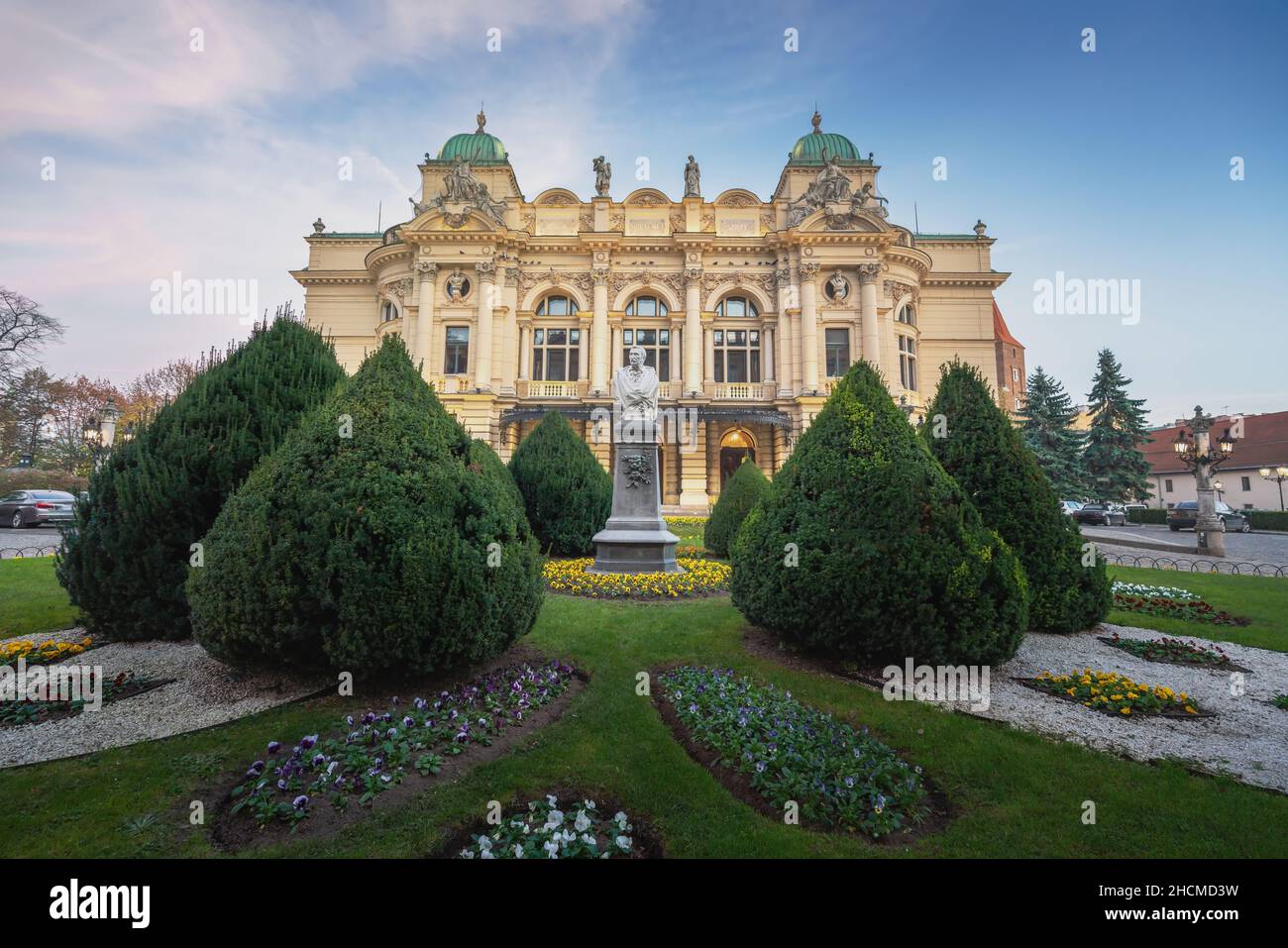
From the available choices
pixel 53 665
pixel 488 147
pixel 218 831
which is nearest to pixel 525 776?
pixel 218 831

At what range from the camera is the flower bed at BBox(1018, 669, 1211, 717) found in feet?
16.9

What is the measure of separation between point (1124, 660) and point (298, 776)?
8694 mm

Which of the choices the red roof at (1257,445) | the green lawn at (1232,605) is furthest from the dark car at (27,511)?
the red roof at (1257,445)

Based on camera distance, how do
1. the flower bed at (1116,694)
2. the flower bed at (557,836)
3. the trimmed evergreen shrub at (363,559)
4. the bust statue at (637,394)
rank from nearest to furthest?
the flower bed at (557,836) < the trimmed evergreen shrub at (363,559) < the flower bed at (1116,694) < the bust statue at (637,394)

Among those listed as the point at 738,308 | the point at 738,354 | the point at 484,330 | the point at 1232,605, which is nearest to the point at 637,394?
the point at 1232,605

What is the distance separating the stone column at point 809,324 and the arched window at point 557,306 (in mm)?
13564

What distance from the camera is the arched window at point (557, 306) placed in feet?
112

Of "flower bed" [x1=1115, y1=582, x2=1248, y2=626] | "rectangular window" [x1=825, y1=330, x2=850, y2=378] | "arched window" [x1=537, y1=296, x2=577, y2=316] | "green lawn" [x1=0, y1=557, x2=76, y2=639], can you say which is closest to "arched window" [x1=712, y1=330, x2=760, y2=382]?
"rectangular window" [x1=825, y1=330, x2=850, y2=378]

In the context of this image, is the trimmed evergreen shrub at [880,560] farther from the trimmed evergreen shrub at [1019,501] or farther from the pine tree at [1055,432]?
the pine tree at [1055,432]

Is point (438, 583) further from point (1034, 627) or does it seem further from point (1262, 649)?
point (1262, 649)

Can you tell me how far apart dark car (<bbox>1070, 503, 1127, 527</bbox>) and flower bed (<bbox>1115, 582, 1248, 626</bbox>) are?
83.5 feet

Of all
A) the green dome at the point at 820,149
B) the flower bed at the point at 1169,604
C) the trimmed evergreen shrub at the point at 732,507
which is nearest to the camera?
the flower bed at the point at 1169,604

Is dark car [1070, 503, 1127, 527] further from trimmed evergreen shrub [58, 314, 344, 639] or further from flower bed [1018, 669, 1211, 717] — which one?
trimmed evergreen shrub [58, 314, 344, 639]

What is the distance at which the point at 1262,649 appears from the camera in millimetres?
7344
